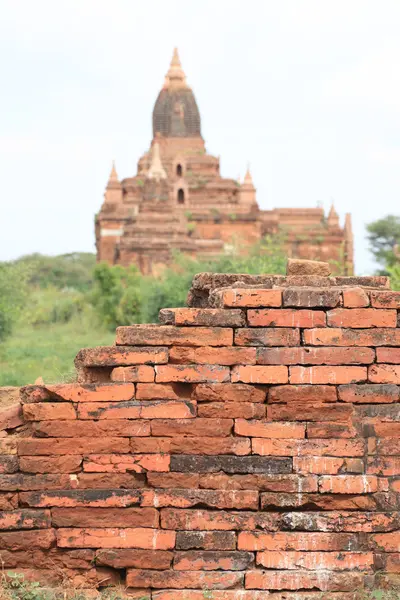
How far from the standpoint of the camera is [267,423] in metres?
5.62

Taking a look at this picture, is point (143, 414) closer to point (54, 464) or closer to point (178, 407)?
point (178, 407)

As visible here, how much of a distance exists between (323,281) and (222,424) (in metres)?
1.05

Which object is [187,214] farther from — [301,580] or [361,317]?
[301,580]

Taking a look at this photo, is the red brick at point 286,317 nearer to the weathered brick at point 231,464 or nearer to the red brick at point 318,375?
the red brick at point 318,375

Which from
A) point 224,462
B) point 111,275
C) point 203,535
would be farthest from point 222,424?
point 111,275

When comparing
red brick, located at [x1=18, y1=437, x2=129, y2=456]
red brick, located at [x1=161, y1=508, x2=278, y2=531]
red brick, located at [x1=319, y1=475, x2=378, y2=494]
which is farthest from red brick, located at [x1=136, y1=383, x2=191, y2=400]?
red brick, located at [x1=319, y1=475, x2=378, y2=494]

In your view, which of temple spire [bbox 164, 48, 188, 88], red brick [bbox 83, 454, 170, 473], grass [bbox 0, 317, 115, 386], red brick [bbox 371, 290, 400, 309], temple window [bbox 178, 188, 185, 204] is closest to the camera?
red brick [bbox 83, 454, 170, 473]

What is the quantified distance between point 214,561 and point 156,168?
41.3 metres

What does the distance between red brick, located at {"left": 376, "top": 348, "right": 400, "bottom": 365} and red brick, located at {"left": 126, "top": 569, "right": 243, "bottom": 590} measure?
1.33 meters

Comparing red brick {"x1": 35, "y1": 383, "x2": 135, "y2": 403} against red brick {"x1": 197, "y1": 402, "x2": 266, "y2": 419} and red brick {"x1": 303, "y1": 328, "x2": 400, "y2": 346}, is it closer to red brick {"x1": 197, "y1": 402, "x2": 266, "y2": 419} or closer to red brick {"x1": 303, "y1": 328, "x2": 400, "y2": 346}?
red brick {"x1": 197, "y1": 402, "x2": 266, "y2": 419}

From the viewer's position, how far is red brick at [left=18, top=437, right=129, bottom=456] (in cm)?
565

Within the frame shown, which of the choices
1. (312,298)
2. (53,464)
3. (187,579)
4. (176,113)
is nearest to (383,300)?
(312,298)

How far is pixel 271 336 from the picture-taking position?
5691 mm

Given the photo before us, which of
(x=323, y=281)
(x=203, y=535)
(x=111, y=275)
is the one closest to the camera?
(x=203, y=535)
